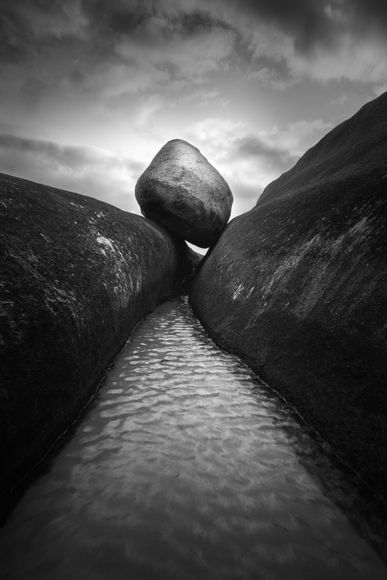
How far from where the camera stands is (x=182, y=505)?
5.02 feet

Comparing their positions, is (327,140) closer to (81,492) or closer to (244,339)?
(244,339)

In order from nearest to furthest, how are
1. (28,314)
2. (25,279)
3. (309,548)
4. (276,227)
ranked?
(309,548) < (28,314) < (25,279) < (276,227)

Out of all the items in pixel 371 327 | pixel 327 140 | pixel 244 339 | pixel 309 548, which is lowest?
pixel 309 548

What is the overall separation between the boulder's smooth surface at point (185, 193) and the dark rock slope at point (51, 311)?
289 cm

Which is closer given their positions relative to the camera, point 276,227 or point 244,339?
point 244,339

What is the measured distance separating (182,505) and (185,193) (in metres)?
6.41

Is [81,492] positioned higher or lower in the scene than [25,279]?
lower

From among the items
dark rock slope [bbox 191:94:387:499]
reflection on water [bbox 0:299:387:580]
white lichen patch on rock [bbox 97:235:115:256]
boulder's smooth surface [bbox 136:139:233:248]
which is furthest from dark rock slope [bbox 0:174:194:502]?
boulder's smooth surface [bbox 136:139:233:248]

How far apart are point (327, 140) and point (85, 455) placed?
8.22m

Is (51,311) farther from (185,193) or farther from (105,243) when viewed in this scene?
(185,193)

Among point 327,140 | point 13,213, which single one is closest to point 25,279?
point 13,213

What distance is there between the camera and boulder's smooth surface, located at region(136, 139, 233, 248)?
7.06 m

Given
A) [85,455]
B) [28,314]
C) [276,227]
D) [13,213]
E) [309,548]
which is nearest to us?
[309,548]

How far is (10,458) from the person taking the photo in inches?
63.4
